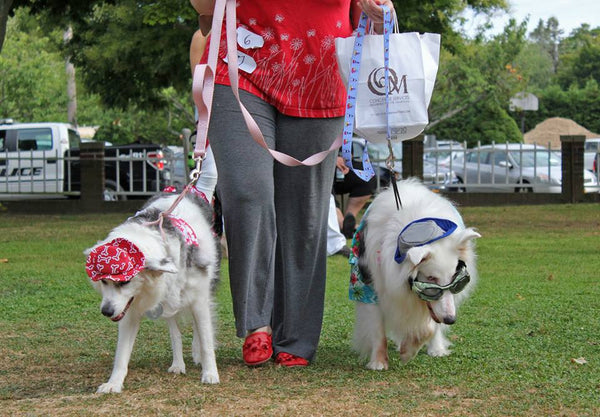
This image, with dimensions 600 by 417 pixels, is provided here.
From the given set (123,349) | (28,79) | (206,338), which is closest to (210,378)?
(206,338)

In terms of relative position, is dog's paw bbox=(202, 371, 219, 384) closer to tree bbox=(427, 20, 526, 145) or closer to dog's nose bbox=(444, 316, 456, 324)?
dog's nose bbox=(444, 316, 456, 324)

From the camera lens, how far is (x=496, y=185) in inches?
837

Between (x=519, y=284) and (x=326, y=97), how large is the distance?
3.96 meters

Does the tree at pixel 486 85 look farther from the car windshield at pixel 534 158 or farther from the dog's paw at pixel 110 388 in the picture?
the dog's paw at pixel 110 388

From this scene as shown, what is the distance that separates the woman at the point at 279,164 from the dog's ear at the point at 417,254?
0.70 meters

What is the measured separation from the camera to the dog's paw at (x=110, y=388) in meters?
4.02

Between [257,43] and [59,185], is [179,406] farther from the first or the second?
[59,185]

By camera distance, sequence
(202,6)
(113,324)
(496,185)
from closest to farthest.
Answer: (202,6) → (113,324) → (496,185)

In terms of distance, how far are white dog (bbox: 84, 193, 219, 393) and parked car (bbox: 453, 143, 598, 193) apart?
17350mm

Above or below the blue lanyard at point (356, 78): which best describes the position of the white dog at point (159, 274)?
below

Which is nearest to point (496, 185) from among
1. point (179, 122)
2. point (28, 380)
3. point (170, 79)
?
point (170, 79)

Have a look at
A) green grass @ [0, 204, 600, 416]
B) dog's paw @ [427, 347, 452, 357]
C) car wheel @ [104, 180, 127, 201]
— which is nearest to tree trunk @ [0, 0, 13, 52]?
car wheel @ [104, 180, 127, 201]

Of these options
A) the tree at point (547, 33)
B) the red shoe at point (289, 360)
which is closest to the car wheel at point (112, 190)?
the red shoe at point (289, 360)

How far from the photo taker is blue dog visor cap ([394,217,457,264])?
4340mm
